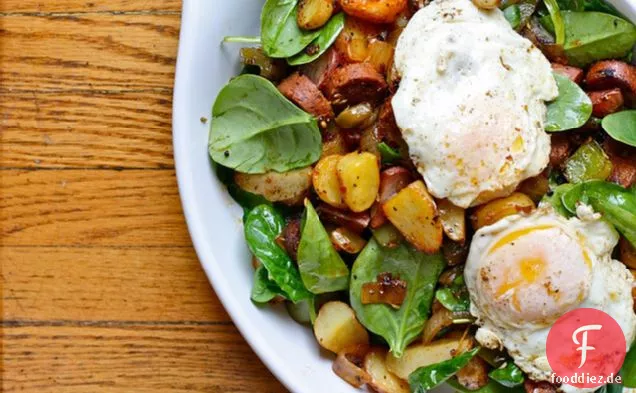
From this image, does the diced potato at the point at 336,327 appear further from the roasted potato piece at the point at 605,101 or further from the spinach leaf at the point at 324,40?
the roasted potato piece at the point at 605,101

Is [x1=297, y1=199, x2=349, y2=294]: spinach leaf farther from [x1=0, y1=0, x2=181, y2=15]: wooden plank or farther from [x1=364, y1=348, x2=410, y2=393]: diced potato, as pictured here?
[x1=0, y1=0, x2=181, y2=15]: wooden plank

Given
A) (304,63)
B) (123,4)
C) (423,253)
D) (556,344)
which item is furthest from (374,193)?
(123,4)

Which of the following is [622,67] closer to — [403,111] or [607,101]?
[607,101]

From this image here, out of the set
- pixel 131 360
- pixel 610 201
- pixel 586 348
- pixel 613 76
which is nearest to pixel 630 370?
pixel 586 348

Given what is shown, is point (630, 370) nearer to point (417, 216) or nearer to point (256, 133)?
point (417, 216)

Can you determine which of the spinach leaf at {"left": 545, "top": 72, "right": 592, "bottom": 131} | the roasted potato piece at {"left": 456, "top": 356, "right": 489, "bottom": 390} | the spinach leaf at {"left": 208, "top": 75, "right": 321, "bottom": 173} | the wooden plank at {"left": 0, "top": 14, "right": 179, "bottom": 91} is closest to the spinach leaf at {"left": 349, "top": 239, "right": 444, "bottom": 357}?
the roasted potato piece at {"left": 456, "top": 356, "right": 489, "bottom": 390}

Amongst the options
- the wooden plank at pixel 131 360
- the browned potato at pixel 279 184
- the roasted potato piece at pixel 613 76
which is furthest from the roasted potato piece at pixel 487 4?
the wooden plank at pixel 131 360
